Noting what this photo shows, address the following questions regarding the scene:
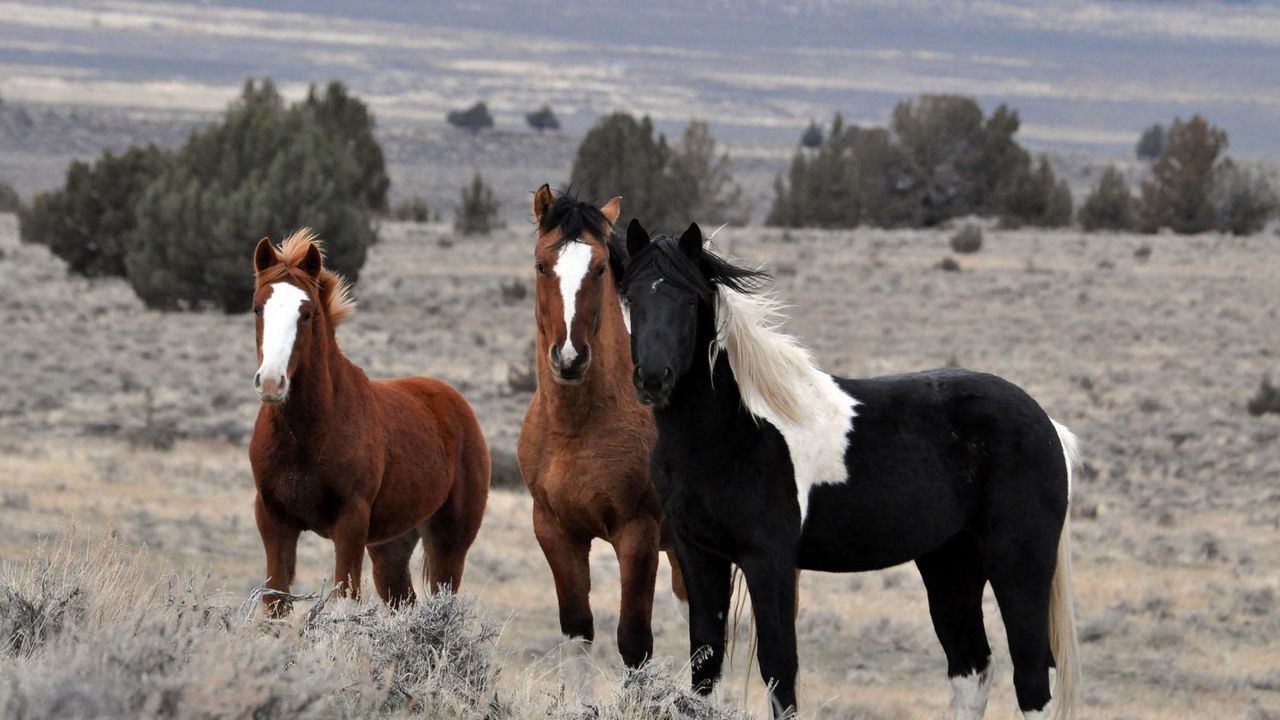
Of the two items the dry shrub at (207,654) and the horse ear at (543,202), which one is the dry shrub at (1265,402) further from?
the dry shrub at (207,654)

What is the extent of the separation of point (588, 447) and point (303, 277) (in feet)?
4.43

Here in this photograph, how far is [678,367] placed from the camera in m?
5.68

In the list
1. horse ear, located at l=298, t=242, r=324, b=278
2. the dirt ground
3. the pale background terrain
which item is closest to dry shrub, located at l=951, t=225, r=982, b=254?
the dirt ground

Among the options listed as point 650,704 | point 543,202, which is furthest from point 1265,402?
point 650,704

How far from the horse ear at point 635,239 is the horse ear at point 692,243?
0.14 meters

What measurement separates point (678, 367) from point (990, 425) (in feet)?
4.17

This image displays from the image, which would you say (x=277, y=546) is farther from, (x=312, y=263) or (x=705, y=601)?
(x=705, y=601)

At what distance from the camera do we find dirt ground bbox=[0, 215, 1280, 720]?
38.4 feet

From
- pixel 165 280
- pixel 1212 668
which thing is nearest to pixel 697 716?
pixel 1212 668

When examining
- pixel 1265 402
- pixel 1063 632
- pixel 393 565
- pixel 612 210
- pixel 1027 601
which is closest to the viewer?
pixel 1027 601

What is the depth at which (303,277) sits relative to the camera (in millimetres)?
6781

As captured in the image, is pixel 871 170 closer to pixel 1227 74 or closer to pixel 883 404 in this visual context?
pixel 883 404

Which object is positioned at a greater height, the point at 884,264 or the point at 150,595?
the point at 150,595

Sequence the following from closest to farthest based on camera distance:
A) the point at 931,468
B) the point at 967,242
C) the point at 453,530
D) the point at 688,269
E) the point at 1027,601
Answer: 1. the point at 688,269
2. the point at 931,468
3. the point at 1027,601
4. the point at 453,530
5. the point at 967,242
